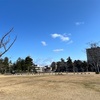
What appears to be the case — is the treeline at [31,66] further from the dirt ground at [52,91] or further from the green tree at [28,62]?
the dirt ground at [52,91]

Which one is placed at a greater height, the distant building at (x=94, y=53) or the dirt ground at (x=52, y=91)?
the distant building at (x=94, y=53)

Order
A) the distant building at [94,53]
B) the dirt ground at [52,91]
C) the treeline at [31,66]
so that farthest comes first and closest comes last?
the treeline at [31,66]
the distant building at [94,53]
the dirt ground at [52,91]

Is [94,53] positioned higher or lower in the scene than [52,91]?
higher

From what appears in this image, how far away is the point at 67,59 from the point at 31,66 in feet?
78.3

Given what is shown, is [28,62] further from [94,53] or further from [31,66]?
[94,53]

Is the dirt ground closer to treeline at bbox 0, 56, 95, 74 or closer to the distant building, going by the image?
the distant building

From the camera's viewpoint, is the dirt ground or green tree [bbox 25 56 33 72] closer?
the dirt ground

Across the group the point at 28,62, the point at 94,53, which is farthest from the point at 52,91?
the point at 28,62

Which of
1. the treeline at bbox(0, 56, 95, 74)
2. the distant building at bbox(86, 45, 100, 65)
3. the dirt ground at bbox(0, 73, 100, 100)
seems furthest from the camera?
the treeline at bbox(0, 56, 95, 74)

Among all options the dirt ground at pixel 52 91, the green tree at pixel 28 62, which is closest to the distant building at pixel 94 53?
the dirt ground at pixel 52 91

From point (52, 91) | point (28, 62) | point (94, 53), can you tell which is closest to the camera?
point (52, 91)

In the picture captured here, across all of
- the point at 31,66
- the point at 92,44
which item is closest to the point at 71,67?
the point at 31,66

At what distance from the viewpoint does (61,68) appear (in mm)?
121000

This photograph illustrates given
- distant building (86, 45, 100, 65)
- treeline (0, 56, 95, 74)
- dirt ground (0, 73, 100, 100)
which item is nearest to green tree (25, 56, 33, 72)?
treeline (0, 56, 95, 74)
